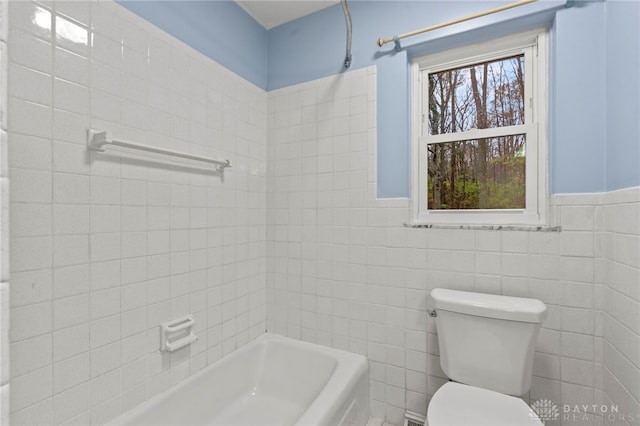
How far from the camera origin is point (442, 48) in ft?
5.44

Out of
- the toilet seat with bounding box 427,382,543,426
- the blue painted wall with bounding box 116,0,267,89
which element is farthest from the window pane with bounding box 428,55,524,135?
the toilet seat with bounding box 427,382,543,426

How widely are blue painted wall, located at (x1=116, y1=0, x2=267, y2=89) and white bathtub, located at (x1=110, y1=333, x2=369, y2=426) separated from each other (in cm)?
170

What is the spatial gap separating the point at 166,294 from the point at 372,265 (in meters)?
1.07

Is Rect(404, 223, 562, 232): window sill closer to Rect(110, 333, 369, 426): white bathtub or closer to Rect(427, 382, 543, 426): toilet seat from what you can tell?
Rect(427, 382, 543, 426): toilet seat

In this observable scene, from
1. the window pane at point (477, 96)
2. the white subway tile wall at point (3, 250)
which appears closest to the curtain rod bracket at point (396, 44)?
the window pane at point (477, 96)

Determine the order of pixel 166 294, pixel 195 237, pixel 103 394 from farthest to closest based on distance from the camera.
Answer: pixel 195 237 → pixel 166 294 → pixel 103 394

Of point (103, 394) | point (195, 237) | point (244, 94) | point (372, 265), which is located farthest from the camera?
point (244, 94)

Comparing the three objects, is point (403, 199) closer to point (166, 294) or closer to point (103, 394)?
point (166, 294)

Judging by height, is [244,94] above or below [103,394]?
above

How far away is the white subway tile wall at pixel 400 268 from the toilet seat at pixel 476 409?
0.31m

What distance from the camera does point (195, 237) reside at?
1.60 metres

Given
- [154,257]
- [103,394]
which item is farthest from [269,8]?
[103,394]

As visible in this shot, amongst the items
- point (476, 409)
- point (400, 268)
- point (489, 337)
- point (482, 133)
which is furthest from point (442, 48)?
point (476, 409)

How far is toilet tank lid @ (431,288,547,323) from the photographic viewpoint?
1281mm
